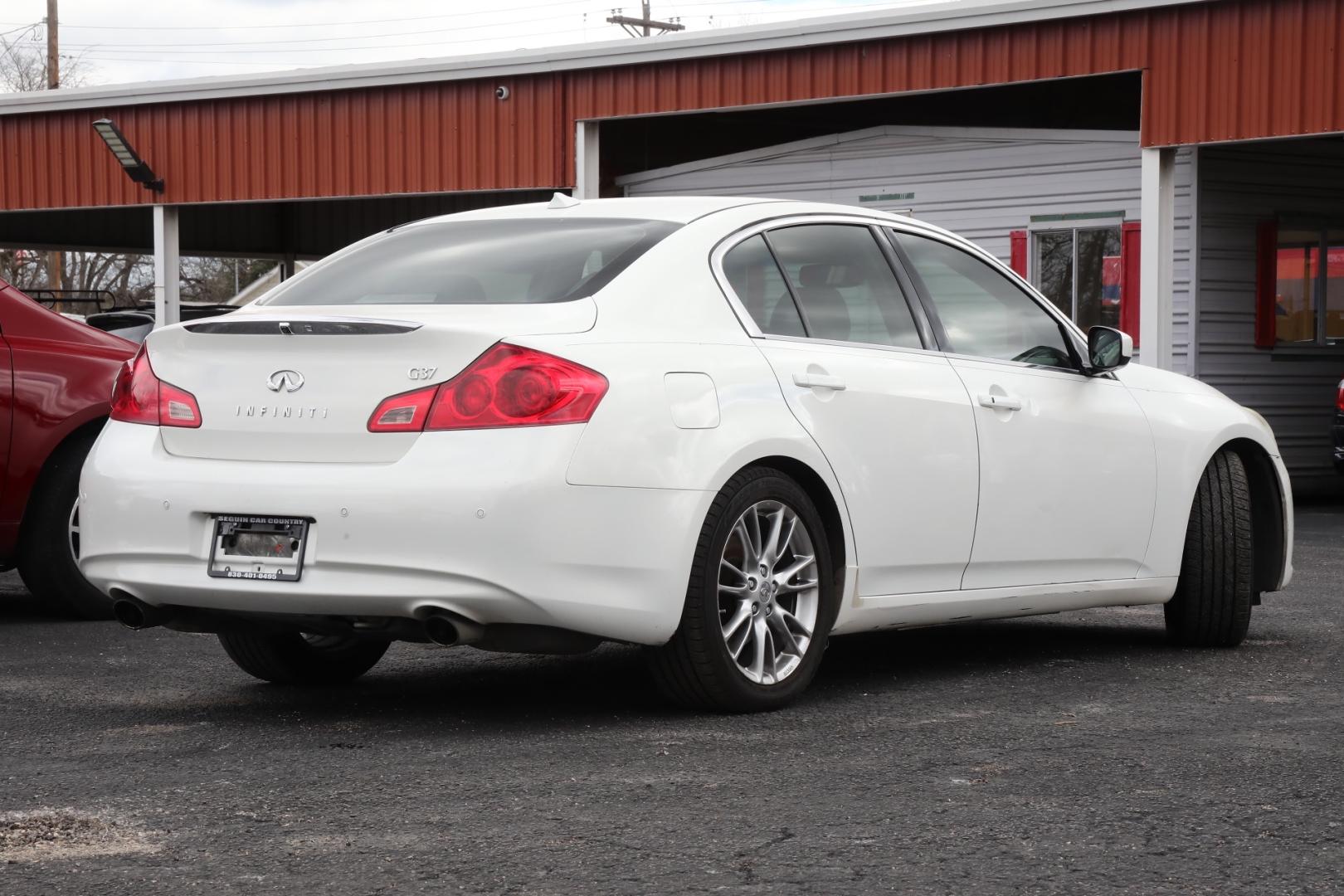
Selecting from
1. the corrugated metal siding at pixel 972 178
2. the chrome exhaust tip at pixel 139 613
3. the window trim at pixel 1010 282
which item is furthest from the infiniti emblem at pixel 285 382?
the corrugated metal siding at pixel 972 178

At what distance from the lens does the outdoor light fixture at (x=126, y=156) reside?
22.2 meters

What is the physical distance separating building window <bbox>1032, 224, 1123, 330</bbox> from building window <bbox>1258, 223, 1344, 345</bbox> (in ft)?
5.03

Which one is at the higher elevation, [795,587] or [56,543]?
[795,587]

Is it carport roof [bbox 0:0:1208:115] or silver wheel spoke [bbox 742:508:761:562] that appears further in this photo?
carport roof [bbox 0:0:1208:115]

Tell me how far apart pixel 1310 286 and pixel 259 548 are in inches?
582

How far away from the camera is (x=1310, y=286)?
1777cm

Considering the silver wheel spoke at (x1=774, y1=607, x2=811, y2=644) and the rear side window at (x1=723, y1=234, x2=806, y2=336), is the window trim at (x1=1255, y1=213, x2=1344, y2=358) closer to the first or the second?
the rear side window at (x1=723, y1=234, x2=806, y2=336)

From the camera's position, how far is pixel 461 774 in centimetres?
441

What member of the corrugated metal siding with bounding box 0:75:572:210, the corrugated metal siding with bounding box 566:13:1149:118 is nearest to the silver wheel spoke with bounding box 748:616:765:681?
the corrugated metal siding with bounding box 566:13:1149:118

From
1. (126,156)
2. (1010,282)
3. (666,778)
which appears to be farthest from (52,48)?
(666,778)

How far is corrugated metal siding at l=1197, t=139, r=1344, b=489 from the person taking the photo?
55.1ft

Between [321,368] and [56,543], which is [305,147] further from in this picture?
[321,368]

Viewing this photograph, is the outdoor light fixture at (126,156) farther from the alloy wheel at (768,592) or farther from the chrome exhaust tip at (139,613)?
the alloy wheel at (768,592)

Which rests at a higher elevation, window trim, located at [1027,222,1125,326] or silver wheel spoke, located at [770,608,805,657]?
window trim, located at [1027,222,1125,326]
